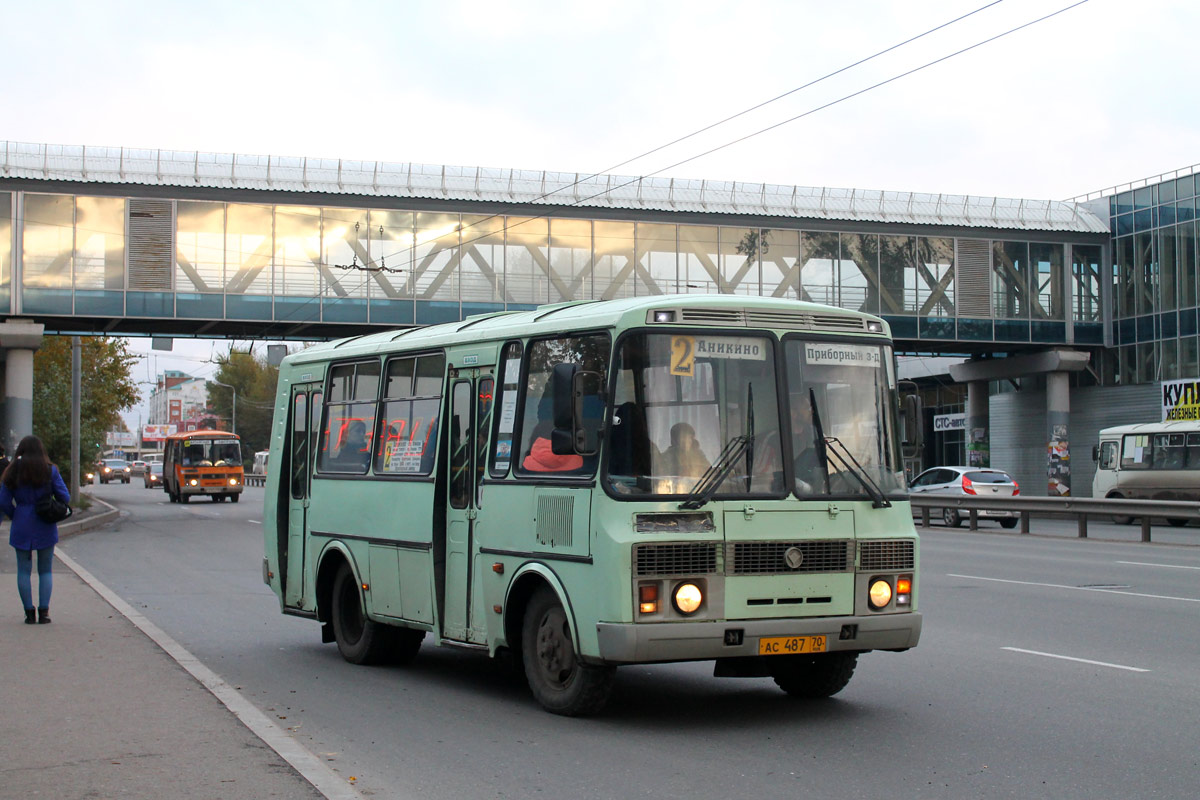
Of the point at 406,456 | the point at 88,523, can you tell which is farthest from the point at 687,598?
the point at 88,523

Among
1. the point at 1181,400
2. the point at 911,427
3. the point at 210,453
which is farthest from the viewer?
the point at 210,453

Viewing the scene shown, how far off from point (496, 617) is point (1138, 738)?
12.8 feet

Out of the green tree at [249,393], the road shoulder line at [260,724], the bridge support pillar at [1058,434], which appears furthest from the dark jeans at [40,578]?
the green tree at [249,393]

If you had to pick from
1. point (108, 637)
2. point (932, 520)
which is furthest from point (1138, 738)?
point (932, 520)

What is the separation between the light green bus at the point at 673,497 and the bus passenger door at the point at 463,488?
0.06 feet

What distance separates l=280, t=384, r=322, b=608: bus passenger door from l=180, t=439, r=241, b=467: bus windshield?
42.3 m

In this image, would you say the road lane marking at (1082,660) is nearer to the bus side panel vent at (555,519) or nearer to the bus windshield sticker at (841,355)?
the bus windshield sticker at (841,355)

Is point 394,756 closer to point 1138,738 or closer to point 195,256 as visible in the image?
point 1138,738

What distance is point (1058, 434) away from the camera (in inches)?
1932

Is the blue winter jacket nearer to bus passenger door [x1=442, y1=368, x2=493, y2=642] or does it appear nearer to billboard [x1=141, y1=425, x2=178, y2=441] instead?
bus passenger door [x1=442, y1=368, x2=493, y2=642]

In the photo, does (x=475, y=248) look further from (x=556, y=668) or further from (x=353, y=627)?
(x=556, y=668)

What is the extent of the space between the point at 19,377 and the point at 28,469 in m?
30.9

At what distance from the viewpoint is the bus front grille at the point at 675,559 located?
303 inches

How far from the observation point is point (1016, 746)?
739cm
